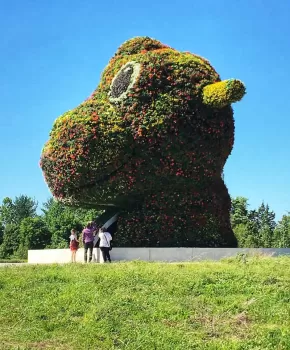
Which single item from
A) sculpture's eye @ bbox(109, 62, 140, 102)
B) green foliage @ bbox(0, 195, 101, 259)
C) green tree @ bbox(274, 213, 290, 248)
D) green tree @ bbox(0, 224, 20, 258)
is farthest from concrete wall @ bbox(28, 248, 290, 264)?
green tree @ bbox(0, 224, 20, 258)

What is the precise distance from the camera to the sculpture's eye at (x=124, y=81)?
1525cm

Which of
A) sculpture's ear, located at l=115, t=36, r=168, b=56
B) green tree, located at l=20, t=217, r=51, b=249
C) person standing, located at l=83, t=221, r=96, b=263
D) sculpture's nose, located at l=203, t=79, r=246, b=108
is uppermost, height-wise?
sculpture's ear, located at l=115, t=36, r=168, b=56

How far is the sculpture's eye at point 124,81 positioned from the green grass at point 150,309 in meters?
6.69

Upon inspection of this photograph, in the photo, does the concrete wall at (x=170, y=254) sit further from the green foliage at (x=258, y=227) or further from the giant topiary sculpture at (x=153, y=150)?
the green foliage at (x=258, y=227)

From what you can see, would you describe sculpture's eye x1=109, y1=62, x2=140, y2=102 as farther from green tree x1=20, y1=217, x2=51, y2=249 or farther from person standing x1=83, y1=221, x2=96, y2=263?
green tree x1=20, y1=217, x2=51, y2=249

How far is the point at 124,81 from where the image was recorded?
50.7 ft

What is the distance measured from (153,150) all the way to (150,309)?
7822 millimetres

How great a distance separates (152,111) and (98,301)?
785cm

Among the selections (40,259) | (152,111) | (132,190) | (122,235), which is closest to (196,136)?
(152,111)

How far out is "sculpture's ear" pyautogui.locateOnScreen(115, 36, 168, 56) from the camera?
1669cm

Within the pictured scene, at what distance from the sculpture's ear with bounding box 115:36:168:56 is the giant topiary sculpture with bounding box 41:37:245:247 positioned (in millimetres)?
771

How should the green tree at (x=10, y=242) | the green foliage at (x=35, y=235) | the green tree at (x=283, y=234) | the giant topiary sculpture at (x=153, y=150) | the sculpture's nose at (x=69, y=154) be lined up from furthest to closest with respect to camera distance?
the green tree at (x=10, y=242), the green foliage at (x=35, y=235), the green tree at (x=283, y=234), the giant topiary sculpture at (x=153, y=150), the sculpture's nose at (x=69, y=154)

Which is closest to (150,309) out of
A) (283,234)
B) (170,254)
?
(170,254)

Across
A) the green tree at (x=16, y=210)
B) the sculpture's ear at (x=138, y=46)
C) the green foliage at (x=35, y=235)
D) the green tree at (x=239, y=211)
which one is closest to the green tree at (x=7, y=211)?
the green tree at (x=16, y=210)
